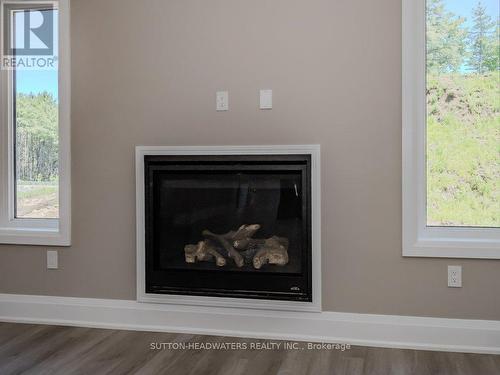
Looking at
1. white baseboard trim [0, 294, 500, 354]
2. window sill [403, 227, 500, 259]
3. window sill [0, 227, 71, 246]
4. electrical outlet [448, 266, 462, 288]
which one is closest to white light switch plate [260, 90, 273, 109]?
window sill [403, 227, 500, 259]

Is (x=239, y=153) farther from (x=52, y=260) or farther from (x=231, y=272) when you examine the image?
(x=52, y=260)

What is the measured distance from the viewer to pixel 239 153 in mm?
3062

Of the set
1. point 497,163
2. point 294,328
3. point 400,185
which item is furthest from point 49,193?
point 497,163

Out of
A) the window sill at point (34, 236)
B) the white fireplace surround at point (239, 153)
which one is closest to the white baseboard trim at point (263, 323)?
the white fireplace surround at point (239, 153)

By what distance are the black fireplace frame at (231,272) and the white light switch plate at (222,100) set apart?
0.99ft

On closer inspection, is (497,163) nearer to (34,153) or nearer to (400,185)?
(400,185)

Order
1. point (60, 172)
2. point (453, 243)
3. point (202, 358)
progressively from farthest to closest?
point (60, 172) < point (453, 243) < point (202, 358)

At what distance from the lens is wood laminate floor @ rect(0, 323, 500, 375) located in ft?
8.45

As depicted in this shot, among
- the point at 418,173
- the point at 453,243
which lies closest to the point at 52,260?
the point at 418,173

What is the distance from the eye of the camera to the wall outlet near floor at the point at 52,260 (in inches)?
134

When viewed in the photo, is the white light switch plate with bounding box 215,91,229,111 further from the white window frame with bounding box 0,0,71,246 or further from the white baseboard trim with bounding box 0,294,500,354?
the white baseboard trim with bounding box 0,294,500,354

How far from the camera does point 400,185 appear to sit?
9.55 feet

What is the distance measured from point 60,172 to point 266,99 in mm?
1450

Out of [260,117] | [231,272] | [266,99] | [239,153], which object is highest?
[266,99]
